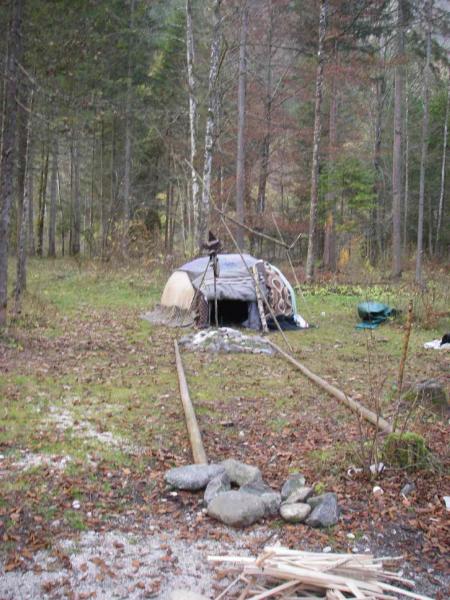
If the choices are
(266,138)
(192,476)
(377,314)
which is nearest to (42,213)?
(266,138)

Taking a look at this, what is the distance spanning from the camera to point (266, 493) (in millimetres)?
4145

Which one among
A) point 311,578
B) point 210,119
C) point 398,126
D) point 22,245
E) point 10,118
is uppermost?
point 398,126

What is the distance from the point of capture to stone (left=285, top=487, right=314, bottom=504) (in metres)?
4.06

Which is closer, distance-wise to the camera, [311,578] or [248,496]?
[311,578]

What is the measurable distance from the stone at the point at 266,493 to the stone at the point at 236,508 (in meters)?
0.05

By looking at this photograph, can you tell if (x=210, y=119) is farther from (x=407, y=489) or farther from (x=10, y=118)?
(x=407, y=489)

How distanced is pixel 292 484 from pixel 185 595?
151cm

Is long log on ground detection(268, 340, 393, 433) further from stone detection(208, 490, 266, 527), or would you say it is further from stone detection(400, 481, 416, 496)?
stone detection(208, 490, 266, 527)

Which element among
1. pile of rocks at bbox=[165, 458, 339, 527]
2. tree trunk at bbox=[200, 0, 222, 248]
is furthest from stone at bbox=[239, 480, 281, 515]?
tree trunk at bbox=[200, 0, 222, 248]

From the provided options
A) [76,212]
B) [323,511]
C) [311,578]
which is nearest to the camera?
[311,578]

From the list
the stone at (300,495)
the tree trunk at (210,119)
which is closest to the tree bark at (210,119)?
the tree trunk at (210,119)

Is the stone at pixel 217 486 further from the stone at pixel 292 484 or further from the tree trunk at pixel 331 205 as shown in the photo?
the tree trunk at pixel 331 205

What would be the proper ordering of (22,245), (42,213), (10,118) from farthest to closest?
1. (42,213)
2. (22,245)
3. (10,118)

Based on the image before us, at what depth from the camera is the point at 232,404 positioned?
6.94m
